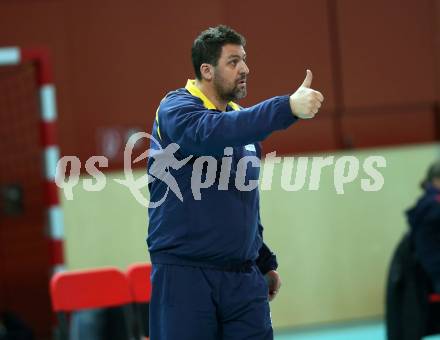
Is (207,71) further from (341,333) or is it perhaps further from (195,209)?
(341,333)

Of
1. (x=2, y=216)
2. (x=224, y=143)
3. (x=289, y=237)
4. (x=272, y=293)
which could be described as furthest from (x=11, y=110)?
(x=224, y=143)

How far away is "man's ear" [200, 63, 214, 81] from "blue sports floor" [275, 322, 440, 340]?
350 cm

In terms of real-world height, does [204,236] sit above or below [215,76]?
below

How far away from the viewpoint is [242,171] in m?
3.19

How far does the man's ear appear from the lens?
3.22 meters

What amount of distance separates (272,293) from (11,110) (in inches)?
152

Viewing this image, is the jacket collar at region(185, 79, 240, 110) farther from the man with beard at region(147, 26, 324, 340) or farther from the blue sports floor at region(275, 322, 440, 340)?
the blue sports floor at region(275, 322, 440, 340)

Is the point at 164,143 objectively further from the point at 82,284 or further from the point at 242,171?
the point at 82,284

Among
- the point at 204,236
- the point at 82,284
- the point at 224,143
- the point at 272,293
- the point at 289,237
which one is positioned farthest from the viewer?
the point at 289,237

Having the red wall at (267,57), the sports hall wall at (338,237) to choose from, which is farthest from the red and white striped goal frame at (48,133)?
the sports hall wall at (338,237)

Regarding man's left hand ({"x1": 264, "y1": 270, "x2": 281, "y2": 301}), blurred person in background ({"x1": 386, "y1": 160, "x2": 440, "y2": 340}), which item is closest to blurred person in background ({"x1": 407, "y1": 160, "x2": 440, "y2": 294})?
blurred person in background ({"x1": 386, "y1": 160, "x2": 440, "y2": 340})

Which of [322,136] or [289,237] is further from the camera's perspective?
[322,136]

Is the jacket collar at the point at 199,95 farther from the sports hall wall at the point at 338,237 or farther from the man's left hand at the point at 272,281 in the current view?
the sports hall wall at the point at 338,237

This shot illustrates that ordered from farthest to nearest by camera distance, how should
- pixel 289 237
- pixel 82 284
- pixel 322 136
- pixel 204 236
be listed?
1. pixel 322 136
2. pixel 289 237
3. pixel 82 284
4. pixel 204 236
